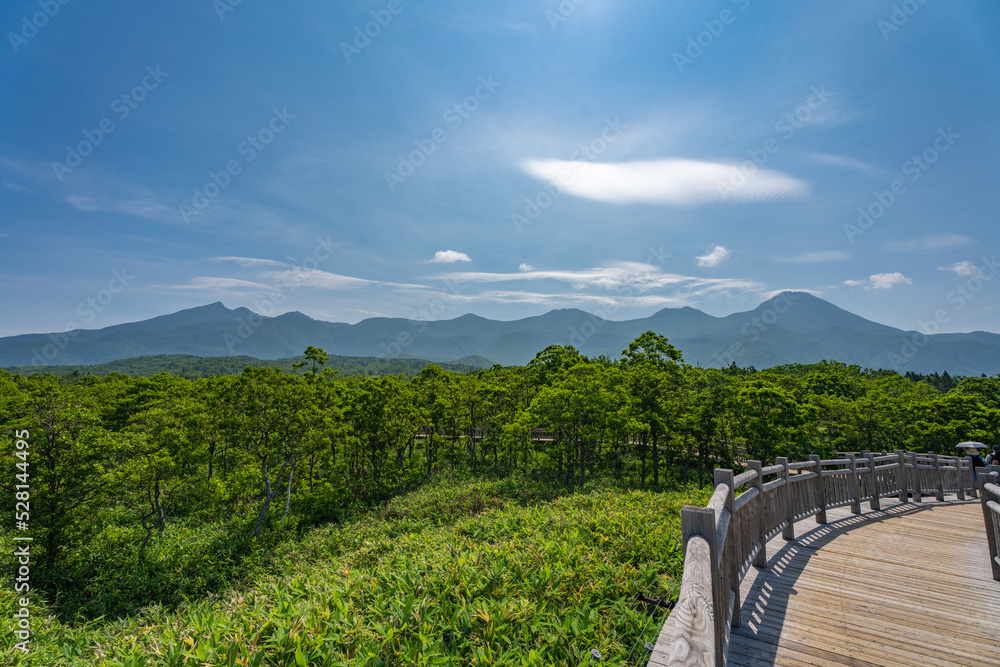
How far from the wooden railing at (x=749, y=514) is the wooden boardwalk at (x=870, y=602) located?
31 cm

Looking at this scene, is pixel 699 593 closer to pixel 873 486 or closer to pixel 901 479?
pixel 873 486

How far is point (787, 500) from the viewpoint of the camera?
639cm

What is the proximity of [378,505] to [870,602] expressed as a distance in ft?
69.8

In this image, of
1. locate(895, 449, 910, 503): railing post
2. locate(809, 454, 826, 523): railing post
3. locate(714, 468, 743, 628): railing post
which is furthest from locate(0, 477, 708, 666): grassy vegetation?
locate(895, 449, 910, 503): railing post

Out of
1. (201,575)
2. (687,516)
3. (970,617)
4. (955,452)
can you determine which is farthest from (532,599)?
(955,452)

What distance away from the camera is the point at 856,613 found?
4355 mm

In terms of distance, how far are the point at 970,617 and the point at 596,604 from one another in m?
3.91

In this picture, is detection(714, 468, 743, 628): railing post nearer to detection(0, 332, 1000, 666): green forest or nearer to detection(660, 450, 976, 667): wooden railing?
detection(660, 450, 976, 667): wooden railing

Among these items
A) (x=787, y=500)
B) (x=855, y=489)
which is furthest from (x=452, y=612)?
(x=855, y=489)

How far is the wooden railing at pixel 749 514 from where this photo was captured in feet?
6.54

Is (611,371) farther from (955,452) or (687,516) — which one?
(687,516)

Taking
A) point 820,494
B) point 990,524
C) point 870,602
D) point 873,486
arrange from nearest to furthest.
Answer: point 870,602, point 990,524, point 820,494, point 873,486

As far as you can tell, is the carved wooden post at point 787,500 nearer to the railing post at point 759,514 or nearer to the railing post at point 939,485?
the railing post at point 759,514

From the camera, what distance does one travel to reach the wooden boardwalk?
3705 mm
